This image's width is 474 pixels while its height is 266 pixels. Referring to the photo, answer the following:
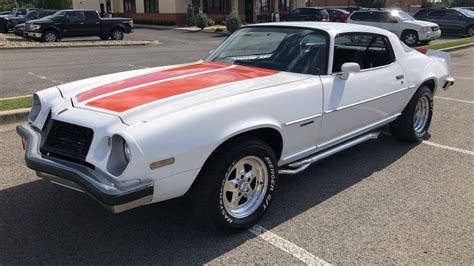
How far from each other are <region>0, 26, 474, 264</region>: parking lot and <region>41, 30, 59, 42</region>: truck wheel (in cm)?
1616

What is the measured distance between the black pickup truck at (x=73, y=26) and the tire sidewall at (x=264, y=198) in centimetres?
1891

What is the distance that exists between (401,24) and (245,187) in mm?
18510

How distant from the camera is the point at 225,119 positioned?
124 inches

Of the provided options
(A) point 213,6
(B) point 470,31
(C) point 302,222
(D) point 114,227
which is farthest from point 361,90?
(A) point 213,6

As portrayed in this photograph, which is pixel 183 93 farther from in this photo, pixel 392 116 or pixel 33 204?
pixel 392 116

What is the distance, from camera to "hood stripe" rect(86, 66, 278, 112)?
126 inches

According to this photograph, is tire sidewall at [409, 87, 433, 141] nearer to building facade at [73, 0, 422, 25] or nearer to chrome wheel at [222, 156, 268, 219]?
chrome wheel at [222, 156, 268, 219]

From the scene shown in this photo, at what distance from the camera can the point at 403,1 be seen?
70500 millimetres

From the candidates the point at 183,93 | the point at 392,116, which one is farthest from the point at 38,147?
the point at 392,116

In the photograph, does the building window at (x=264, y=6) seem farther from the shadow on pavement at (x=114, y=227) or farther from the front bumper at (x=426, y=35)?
the shadow on pavement at (x=114, y=227)

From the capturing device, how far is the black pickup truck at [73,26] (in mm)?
19625

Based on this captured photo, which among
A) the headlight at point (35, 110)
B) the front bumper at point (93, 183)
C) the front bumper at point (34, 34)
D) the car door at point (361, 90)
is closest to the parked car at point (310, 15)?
the front bumper at point (34, 34)

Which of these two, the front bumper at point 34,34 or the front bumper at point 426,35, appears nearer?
the front bumper at point 426,35

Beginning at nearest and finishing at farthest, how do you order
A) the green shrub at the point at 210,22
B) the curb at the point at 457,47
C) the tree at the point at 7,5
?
1. the curb at the point at 457,47
2. the green shrub at the point at 210,22
3. the tree at the point at 7,5
